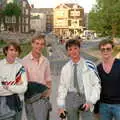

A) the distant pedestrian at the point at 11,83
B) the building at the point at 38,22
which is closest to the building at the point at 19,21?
the building at the point at 38,22

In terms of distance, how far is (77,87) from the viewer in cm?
606

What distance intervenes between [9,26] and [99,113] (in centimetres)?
12483

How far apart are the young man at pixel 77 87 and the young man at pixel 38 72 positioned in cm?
57

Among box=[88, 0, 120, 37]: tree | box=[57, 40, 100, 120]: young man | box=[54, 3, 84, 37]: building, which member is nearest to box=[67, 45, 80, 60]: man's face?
box=[57, 40, 100, 120]: young man

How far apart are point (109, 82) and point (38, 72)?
104 centimetres

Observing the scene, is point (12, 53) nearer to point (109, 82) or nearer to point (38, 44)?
point (38, 44)

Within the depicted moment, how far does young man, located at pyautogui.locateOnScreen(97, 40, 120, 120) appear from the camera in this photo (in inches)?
239

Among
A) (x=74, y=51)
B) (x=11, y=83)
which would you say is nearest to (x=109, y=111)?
(x=74, y=51)


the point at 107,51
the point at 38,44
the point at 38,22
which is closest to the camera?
the point at 107,51

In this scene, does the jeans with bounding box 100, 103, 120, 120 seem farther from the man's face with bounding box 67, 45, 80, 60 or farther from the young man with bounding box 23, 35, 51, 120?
the young man with bounding box 23, 35, 51, 120

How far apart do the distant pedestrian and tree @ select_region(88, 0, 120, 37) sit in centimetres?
4988

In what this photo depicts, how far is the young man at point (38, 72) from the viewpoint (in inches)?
259

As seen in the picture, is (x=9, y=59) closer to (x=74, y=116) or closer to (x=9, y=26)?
(x=74, y=116)

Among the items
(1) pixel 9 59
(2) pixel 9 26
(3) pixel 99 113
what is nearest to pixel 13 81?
(1) pixel 9 59
